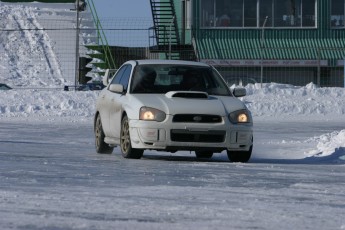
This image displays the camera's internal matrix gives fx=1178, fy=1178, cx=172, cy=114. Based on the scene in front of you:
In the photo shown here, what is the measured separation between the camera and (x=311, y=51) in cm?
4688

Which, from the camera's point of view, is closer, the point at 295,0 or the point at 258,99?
the point at 258,99

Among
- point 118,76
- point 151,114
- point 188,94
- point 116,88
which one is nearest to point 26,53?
point 118,76

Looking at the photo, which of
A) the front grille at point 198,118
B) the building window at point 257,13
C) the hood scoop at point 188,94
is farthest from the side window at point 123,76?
the building window at point 257,13

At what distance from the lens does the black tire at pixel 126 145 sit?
15.8 m

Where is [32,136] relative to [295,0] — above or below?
below

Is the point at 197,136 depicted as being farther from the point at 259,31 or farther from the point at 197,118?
the point at 259,31

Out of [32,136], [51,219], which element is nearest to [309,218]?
[51,219]

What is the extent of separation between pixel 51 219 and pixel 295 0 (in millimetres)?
40061

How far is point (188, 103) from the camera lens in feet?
51.3

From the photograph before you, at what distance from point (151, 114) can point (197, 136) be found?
0.67 metres

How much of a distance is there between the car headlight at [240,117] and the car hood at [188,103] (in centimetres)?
6

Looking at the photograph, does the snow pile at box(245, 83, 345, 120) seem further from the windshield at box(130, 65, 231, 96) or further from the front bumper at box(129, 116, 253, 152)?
the front bumper at box(129, 116, 253, 152)

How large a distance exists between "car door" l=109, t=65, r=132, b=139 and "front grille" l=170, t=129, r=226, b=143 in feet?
3.68

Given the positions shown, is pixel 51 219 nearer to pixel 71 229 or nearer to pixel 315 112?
pixel 71 229
